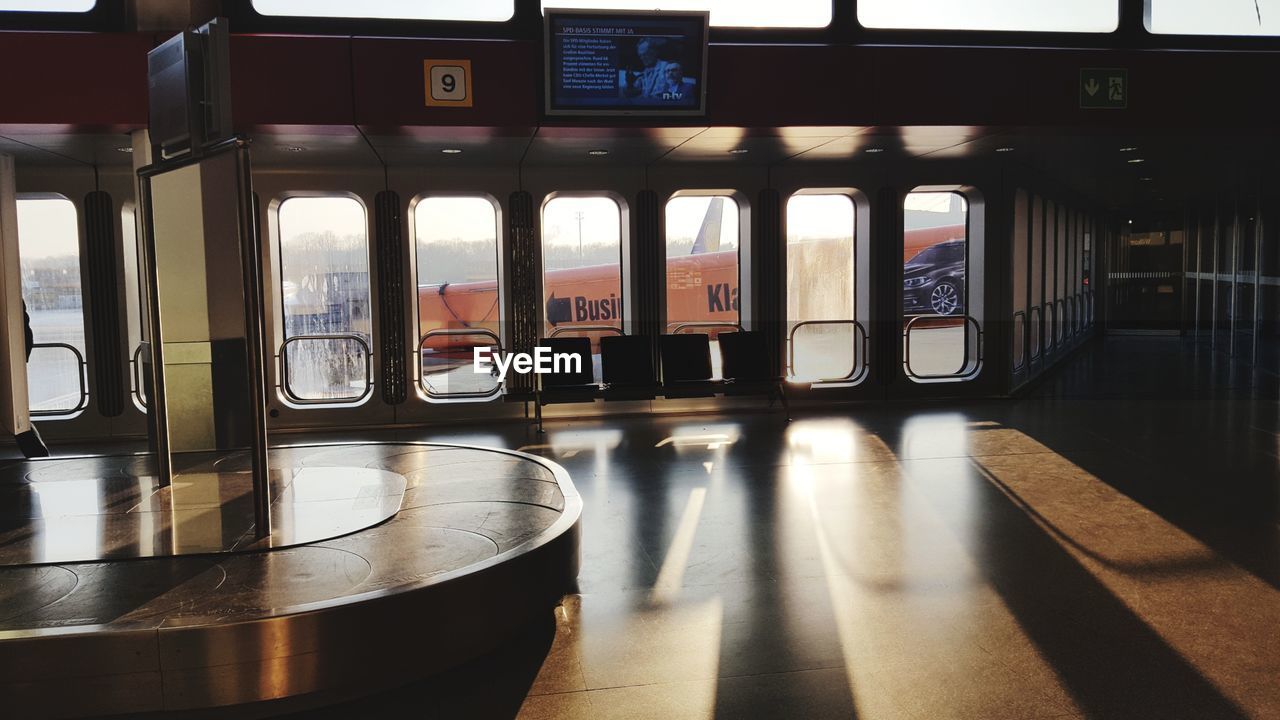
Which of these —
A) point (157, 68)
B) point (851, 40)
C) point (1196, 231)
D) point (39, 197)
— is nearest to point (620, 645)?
point (157, 68)

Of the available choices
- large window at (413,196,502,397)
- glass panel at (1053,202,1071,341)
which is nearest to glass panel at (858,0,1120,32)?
large window at (413,196,502,397)

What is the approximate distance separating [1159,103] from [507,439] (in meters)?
6.49

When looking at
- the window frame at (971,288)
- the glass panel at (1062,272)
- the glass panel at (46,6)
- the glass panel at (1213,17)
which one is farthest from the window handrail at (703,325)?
the glass panel at (1062,272)

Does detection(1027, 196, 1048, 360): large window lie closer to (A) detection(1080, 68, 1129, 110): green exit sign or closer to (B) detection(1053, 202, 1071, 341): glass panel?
(B) detection(1053, 202, 1071, 341): glass panel

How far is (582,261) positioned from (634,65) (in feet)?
16.0

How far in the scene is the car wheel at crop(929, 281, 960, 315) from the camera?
1888 cm

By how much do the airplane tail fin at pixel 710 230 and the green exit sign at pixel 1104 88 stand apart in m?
7.09

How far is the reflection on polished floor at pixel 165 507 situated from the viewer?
12.4ft

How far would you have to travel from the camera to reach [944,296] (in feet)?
63.9

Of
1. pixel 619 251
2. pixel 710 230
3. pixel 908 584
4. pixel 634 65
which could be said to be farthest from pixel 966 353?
pixel 908 584

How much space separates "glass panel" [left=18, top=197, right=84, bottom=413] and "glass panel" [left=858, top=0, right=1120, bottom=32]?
821 centimetres

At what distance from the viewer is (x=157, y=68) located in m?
4.18

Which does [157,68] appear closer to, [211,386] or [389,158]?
[211,386]

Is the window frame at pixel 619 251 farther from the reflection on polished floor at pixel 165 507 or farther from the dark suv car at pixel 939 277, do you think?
the dark suv car at pixel 939 277
